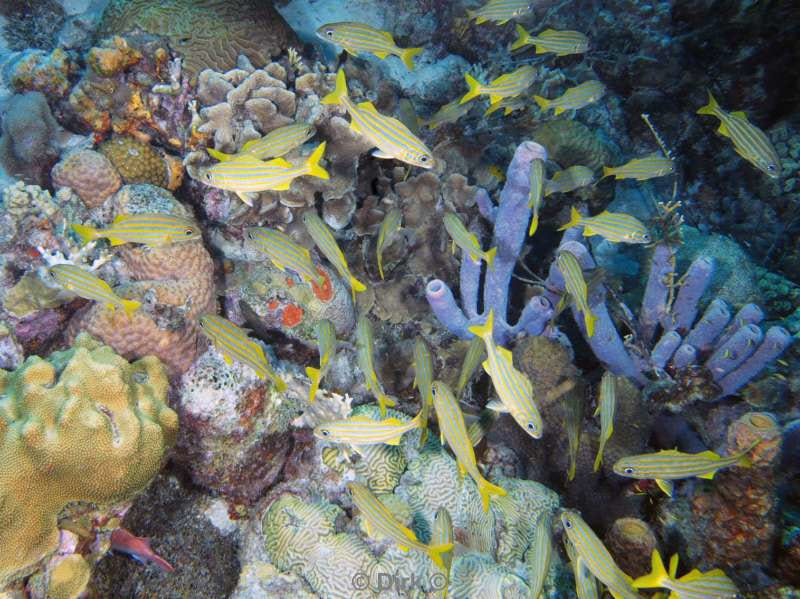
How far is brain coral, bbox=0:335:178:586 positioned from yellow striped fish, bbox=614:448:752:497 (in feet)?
10.2

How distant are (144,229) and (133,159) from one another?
5.81ft

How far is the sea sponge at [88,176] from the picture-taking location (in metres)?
3.95

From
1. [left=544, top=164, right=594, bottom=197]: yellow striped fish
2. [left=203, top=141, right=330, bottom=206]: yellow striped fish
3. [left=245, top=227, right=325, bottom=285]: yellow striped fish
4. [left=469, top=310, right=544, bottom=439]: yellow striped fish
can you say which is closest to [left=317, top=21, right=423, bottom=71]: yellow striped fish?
[left=203, top=141, right=330, bottom=206]: yellow striped fish

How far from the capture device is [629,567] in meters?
3.16

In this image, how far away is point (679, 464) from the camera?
2895 millimetres

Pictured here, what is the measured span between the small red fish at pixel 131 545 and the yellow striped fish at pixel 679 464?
313 centimetres

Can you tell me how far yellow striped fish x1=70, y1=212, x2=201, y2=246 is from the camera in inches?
119

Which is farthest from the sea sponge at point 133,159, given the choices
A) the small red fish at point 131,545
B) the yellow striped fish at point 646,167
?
the yellow striped fish at point 646,167

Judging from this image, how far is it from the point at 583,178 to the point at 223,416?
4.43 m

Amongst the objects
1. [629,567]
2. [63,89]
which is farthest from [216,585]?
[63,89]

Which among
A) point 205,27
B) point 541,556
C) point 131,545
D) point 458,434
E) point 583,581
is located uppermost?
point 205,27

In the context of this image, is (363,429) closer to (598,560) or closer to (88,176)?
(598,560)

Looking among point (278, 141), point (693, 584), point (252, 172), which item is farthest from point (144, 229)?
point (693, 584)

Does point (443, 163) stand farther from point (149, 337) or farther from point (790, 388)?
point (790, 388)
